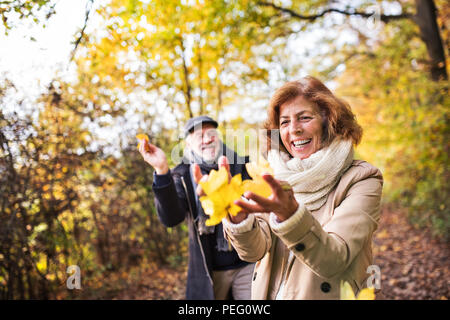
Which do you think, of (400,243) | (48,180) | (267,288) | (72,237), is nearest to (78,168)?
(48,180)

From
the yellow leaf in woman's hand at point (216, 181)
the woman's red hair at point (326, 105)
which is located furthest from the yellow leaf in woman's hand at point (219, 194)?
the woman's red hair at point (326, 105)

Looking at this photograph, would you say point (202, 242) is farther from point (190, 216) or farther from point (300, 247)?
point (300, 247)

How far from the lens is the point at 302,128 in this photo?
1.50 meters

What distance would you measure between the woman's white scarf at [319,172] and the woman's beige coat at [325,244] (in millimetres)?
37

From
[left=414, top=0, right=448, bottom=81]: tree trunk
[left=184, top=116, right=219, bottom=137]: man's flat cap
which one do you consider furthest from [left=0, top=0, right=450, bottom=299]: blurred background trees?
[left=184, top=116, right=219, bottom=137]: man's flat cap

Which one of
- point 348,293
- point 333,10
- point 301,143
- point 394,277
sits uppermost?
point 333,10

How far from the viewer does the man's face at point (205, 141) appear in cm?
310

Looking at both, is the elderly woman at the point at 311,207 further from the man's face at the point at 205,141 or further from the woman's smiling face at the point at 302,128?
the man's face at the point at 205,141

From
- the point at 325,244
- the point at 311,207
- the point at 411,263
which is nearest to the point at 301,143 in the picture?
the point at 311,207

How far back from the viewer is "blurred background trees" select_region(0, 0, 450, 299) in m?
3.83

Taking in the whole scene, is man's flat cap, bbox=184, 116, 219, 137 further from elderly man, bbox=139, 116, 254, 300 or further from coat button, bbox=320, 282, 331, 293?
coat button, bbox=320, 282, 331, 293

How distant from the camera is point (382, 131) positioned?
789 cm

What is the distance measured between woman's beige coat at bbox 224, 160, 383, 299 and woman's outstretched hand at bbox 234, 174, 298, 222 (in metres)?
0.04

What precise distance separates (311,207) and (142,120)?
434cm
